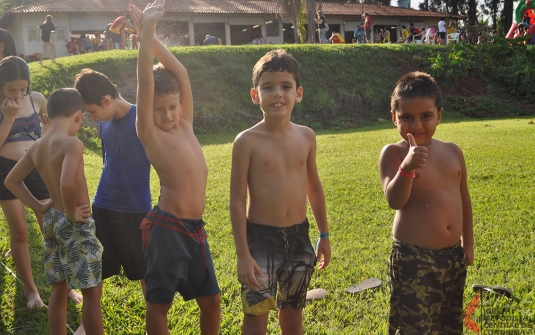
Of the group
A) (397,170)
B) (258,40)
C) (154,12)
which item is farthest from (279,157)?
(258,40)

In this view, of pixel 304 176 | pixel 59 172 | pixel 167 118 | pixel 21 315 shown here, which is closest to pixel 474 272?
pixel 304 176

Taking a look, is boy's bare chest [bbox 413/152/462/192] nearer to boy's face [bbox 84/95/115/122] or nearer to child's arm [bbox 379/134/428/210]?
child's arm [bbox 379/134/428/210]

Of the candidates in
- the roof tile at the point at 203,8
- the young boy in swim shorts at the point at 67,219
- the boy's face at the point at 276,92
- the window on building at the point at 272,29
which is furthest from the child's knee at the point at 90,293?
the window on building at the point at 272,29

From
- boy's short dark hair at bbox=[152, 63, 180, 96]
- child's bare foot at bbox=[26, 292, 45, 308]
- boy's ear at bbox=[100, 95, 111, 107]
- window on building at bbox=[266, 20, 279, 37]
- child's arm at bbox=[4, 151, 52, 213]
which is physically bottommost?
child's bare foot at bbox=[26, 292, 45, 308]

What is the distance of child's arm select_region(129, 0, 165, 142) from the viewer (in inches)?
106

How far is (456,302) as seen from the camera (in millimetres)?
2689

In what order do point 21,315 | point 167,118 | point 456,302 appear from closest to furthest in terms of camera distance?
point 456,302
point 167,118
point 21,315

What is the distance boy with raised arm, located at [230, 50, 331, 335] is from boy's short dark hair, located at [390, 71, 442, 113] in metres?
0.55

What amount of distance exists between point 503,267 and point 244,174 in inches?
101

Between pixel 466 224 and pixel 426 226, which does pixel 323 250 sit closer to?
pixel 426 226

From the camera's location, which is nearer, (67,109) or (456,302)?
(456,302)

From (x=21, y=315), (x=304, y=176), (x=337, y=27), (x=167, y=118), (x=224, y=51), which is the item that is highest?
(x=337, y=27)

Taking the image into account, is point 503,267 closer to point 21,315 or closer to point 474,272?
point 474,272

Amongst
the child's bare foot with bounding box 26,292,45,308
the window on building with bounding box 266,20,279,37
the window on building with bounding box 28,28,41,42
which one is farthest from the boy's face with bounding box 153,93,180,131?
the window on building with bounding box 266,20,279,37
